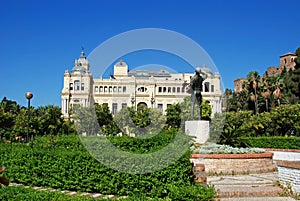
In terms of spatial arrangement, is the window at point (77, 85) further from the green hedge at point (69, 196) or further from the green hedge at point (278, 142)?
the green hedge at point (69, 196)

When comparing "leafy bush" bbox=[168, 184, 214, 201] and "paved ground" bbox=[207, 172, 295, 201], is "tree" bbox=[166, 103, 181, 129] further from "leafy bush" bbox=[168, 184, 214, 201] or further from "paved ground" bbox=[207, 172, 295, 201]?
"leafy bush" bbox=[168, 184, 214, 201]

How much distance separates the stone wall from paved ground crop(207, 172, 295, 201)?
8.9 inches

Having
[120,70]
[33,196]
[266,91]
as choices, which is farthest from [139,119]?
[33,196]

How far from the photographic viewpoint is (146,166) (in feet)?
21.9

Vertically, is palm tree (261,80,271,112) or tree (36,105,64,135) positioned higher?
palm tree (261,80,271,112)

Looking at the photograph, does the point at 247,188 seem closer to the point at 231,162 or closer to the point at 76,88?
the point at 231,162

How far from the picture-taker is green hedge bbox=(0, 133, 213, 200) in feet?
21.7

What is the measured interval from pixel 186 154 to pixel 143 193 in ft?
3.86

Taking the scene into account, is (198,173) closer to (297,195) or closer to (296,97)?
(297,195)

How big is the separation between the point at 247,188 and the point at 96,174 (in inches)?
129

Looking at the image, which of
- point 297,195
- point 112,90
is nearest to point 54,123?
point 297,195

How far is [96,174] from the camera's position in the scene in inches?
267

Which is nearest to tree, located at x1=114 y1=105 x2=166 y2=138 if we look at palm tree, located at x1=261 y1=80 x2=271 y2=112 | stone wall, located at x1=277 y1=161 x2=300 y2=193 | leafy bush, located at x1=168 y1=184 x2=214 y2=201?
palm tree, located at x1=261 y1=80 x2=271 y2=112

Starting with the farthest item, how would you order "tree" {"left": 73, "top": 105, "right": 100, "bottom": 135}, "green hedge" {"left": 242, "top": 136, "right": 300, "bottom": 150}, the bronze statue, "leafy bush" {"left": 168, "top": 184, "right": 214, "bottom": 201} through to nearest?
"tree" {"left": 73, "top": 105, "right": 100, "bottom": 135} → "green hedge" {"left": 242, "top": 136, "right": 300, "bottom": 150} → the bronze statue → "leafy bush" {"left": 168, "top": 184, "right": 214, "bottom": 201}
